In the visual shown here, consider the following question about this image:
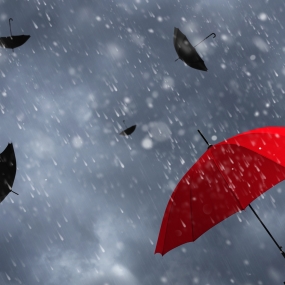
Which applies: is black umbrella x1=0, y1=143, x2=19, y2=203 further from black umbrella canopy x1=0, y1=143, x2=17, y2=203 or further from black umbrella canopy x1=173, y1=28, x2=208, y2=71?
black umbrella canopy x1=173, y1=28, x2=208, y2=71

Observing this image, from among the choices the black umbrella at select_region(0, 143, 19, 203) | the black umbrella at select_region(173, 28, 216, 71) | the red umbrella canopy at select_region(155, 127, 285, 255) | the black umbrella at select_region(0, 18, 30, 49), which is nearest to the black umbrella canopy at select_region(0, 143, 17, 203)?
the black umbrella at select_region(0, 143, 19, 203)

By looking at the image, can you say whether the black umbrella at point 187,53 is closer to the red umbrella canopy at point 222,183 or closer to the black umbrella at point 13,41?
the red umbrella canopy at point 222,183

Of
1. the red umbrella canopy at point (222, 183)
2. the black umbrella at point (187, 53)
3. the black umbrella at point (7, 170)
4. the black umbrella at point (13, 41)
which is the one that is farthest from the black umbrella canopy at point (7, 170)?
the black umbrella at point (187, 53)

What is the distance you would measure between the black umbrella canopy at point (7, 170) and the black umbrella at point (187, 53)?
3.31 m

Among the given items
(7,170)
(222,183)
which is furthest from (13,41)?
(222,183)

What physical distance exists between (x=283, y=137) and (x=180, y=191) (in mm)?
1342

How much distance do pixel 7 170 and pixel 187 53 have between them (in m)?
3.60

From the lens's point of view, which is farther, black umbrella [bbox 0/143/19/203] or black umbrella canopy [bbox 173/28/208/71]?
black umbrella canopy [bbox 173/28/208/71]

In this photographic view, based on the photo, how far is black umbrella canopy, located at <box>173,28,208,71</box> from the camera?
6.29m

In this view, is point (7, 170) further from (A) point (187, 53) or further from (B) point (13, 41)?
(A) point (187, 53)

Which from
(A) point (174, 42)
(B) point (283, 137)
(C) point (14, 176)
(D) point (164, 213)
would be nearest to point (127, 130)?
(A) point (174, 42)

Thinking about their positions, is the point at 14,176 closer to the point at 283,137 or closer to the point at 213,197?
the point at 213,197

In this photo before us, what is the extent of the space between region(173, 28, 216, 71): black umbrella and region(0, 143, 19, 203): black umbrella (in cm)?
331

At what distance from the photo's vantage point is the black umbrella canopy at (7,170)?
5.23m
